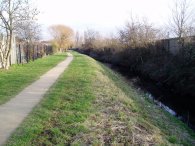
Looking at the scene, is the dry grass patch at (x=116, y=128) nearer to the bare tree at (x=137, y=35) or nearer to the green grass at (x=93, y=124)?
the green grass at (x=93, y=124)

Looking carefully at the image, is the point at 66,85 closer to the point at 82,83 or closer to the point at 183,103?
the point at 82,83

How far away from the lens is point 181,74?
2019cm

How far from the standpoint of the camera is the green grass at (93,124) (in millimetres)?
6797

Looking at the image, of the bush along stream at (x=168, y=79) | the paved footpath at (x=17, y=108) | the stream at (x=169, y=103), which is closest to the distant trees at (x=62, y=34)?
the bush along stream at (x=168, y=79)

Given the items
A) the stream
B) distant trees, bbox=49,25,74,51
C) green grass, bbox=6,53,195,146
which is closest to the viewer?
green grass, bbox=6,53,195,146

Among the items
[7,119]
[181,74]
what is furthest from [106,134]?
[181,74]

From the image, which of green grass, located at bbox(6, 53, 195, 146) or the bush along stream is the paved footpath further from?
the bush along stream

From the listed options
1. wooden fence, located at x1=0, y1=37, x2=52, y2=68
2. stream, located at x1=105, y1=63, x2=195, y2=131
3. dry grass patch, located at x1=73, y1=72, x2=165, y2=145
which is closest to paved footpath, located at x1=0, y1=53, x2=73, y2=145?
dry grass patch, located at x1=73, y1=72, x2=165, y2=145

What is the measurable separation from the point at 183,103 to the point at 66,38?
8570 cm

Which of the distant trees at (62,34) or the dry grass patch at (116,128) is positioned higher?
the distant trees at (62,34)

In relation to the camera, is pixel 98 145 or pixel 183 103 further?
pixel 183 103

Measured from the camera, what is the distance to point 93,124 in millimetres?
7859

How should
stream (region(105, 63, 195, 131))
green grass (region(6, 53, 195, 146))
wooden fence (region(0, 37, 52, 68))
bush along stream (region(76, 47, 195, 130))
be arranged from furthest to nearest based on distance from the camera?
wooden fence (region(0, 37, 52, 68)), bush along stream (region(76, 47, 195, 130)), stream (region(105, 63, 195, 131)), green grass (region(6, 53, 195, 146))

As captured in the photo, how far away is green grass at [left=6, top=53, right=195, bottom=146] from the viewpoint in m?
6.80
